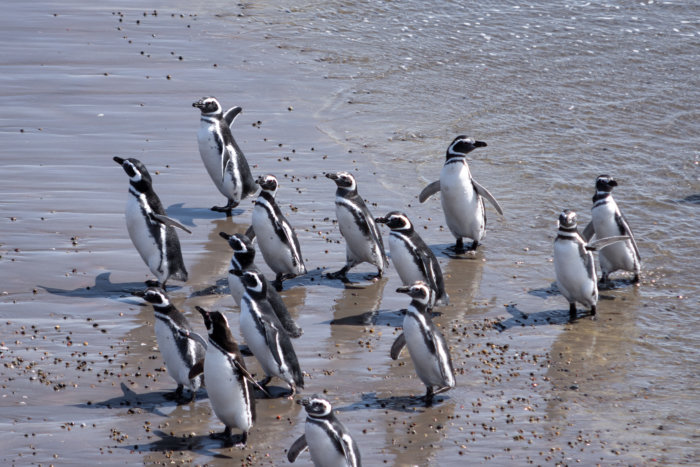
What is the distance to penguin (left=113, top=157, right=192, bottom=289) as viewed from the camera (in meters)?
8.45

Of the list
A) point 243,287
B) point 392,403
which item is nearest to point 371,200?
point 243,287

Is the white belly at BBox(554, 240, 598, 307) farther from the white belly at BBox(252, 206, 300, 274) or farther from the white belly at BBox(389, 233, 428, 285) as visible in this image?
the white belly at BBox(252, 206, 300, 274)

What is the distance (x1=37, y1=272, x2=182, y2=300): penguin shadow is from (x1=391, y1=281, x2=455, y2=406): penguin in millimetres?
2469

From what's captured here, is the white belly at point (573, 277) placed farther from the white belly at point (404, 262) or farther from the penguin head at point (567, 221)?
the white belly at point (404, 262)

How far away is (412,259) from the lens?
334 inches

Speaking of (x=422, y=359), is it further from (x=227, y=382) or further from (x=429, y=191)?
(x=429, y=191)

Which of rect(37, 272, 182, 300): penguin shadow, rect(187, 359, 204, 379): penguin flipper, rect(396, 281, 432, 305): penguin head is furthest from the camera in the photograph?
rect(37, 272, 182, 300): penguin shadow

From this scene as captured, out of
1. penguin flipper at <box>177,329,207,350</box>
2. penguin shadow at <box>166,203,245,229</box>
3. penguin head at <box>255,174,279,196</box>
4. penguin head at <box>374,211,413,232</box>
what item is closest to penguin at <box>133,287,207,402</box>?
penguin flipper at <box>177,329,207,350</box>

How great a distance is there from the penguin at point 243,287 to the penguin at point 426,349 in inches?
35.7

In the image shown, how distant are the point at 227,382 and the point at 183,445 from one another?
451 mm

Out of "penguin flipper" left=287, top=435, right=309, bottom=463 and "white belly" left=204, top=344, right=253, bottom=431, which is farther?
"white belly" left=204, top=344, right=253, bottom=431

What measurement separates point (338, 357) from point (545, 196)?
14.5ft

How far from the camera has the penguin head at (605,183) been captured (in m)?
9.27

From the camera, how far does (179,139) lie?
11.7 m
